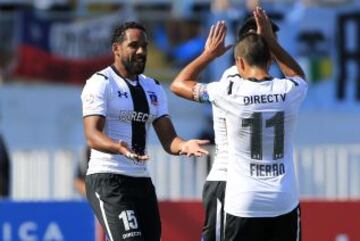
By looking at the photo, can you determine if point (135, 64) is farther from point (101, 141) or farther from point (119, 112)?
point (101, 141)

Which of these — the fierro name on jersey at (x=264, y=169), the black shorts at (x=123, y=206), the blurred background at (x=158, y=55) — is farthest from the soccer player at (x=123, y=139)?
the blurred background at (x=158, y=55)

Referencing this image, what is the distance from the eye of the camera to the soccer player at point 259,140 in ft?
24.3

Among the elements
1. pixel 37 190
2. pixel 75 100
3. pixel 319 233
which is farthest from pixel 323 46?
pixel 319 233

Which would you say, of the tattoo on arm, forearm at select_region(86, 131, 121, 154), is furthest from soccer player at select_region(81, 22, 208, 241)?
the tattoo on arm

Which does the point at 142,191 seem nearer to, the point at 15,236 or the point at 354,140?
the point at 15,236

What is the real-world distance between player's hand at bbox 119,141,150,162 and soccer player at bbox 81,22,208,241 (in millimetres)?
470

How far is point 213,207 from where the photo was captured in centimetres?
851

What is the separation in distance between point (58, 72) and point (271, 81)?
382 inches

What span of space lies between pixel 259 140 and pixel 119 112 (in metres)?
1.24

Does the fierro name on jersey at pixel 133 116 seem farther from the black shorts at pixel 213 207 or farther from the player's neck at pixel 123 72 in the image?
the black shorts at pixel 213 207

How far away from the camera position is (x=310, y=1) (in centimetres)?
1716

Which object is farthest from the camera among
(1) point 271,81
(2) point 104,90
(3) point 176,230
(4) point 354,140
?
(4) point 354,140

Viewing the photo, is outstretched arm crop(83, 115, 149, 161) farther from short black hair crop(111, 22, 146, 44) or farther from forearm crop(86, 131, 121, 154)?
short black hair crop(111, 22, 146, 44)

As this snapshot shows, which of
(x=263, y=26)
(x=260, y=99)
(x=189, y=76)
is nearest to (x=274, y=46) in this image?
(x=263, y=26)
